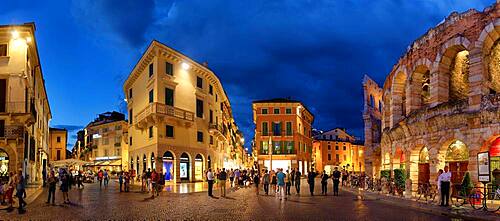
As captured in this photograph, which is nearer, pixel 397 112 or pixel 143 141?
pixel 397 112

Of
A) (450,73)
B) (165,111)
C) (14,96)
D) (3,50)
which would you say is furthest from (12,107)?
(450,73)

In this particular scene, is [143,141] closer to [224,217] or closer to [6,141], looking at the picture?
[6,141]

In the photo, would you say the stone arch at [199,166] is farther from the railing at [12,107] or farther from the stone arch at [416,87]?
the stone arch at [416,87]

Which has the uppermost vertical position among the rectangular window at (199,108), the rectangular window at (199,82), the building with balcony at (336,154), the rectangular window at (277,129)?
the rectangular window at (199,82)

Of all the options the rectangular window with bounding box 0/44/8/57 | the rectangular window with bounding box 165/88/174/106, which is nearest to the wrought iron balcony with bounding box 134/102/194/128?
the rectangular window with bounding box 165/88/174/106

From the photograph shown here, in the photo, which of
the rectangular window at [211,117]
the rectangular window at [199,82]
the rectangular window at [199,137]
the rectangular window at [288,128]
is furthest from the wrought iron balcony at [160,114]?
the rectangular window at [288,128]

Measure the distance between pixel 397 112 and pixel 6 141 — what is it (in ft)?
80.3

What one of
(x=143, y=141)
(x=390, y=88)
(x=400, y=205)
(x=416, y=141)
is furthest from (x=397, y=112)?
(x=143, y=141)

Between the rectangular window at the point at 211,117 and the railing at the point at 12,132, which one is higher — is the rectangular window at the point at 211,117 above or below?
above

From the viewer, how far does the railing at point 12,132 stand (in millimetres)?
28500

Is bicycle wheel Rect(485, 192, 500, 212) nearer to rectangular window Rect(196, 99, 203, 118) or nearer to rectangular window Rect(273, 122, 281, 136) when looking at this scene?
rectangular window Rect(196, 99, 203, 118)

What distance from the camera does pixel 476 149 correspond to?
19031 mm

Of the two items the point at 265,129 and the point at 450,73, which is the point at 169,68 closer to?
the point at 450,73

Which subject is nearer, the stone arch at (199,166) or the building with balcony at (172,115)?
the building with balcony at (172,115)
